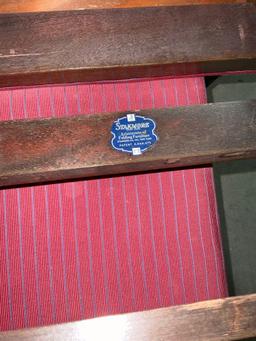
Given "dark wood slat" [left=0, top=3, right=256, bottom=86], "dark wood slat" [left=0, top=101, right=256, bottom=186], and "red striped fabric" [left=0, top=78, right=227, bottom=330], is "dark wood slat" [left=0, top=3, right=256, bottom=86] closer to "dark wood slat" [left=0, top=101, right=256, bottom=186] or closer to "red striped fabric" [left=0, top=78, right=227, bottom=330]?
"dark wood slat" [left=0, top=101, right=256, bottom=186]

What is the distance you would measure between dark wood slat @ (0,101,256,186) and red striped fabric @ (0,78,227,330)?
0.67m

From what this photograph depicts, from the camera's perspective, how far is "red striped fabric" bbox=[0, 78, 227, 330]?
212 cm

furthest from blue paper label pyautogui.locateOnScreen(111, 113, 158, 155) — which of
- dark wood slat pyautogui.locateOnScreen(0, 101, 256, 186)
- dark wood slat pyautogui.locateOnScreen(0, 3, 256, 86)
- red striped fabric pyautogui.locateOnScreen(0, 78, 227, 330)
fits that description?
red striped fabric pyautogui.locateOnScreen(0, 78, 227, 330)

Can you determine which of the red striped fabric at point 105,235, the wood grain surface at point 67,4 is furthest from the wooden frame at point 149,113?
the red striped fabric at point 105,235

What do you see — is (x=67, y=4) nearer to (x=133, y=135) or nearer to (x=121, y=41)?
(x=121, y=41)

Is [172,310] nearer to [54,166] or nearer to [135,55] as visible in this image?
[54,166]

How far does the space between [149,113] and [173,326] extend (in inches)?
38.8

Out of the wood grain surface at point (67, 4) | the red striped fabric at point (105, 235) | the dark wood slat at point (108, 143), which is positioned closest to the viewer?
the dark wood slat at point (108, 143)

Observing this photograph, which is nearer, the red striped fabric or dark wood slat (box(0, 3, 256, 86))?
dark wood slat (box(0, 3, 256, 86))

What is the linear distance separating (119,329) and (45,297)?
2.36ft

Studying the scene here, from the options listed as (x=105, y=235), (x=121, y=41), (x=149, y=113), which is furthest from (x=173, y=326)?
(x=121, y=41)

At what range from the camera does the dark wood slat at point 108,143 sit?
150cm

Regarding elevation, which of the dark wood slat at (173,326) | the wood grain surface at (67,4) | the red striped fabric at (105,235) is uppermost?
the wood grain surface at (67,4)

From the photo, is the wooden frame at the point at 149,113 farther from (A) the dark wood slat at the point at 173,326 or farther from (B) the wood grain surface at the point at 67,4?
(B) the wood grain surface at the point at 67,4
